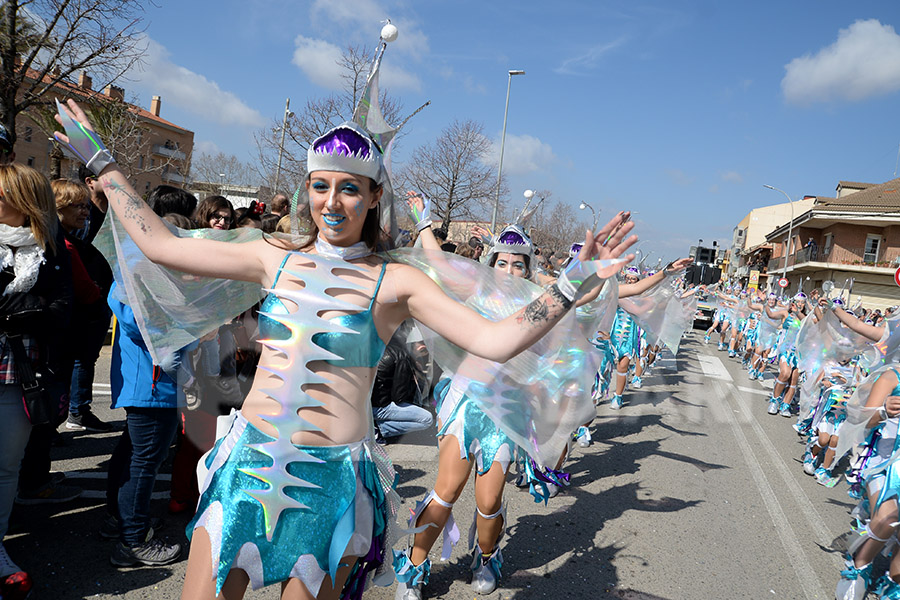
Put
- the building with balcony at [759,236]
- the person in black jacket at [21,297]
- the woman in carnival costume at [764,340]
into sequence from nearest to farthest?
the person in black jacket at [21,297] < the woman in carnival costume at [764,340] < the building with balcony at [759,236]

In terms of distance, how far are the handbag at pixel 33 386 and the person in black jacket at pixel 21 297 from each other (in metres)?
0.02

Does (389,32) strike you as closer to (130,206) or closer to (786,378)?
(130,206)

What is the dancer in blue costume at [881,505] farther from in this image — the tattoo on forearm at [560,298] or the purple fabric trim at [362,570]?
the purple fabric trim at [362,570]

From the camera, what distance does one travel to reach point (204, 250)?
221 cm

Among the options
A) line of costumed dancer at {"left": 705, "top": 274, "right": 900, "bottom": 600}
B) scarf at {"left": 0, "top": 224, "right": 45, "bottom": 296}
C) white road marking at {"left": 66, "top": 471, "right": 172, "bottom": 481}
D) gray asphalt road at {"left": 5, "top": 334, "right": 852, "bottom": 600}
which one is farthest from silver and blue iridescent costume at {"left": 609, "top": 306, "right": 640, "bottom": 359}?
scarf at {"left": 0, "top": 224, "right": 45, "bottom": 296}

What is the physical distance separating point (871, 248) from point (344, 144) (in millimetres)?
46675

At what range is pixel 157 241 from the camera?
223 cm

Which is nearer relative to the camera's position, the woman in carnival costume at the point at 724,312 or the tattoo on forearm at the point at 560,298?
the tattoo on forearm at the point at 560,298

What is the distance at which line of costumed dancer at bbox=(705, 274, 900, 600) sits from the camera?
12.1 ft

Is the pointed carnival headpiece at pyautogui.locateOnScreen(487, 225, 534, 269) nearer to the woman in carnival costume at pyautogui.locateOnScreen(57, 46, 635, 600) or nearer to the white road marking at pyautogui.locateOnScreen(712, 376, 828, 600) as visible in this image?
the woman in carnival costume at pyautogui.locateOnScreen(57, 46, 635, 600)

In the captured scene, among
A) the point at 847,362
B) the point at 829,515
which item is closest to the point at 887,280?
the point at 847,362

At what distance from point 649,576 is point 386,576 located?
243 centimetres

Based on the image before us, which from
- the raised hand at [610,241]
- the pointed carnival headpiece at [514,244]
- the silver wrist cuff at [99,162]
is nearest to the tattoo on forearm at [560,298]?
the raised hand at [610,241]

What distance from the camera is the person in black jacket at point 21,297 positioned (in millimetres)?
2762
